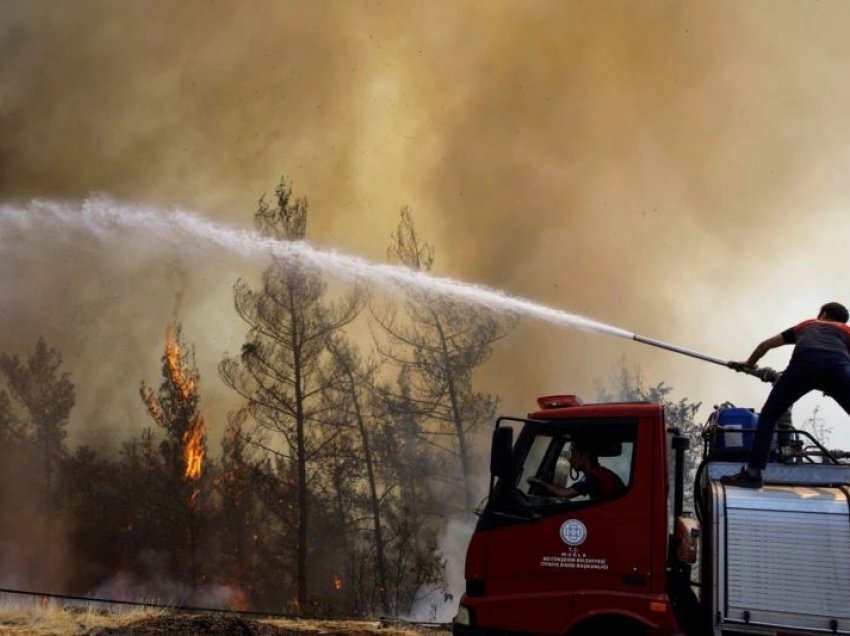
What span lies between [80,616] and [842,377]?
9324mm

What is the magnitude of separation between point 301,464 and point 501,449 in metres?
18.1

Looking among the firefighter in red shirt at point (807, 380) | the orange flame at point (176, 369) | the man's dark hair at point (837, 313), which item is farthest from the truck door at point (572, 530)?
the orange flame at point (176, 369)

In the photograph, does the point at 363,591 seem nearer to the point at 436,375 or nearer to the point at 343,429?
the point at 343,429

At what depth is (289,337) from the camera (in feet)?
78.9

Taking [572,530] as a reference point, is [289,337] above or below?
above

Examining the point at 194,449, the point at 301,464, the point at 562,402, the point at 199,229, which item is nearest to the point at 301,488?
the point at 301,464

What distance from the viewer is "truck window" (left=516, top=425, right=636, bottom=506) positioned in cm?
635

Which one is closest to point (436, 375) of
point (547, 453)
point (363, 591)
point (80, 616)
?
point (363, 591)

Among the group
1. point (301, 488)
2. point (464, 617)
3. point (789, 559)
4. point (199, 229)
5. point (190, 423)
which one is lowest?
point (301, 488)

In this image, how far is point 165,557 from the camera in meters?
27.1

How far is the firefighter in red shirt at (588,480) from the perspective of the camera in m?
6.32

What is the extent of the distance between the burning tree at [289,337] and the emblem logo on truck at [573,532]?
18.1 m

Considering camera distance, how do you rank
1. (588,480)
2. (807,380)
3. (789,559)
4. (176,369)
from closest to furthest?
(789,559)
(807,380)
(588,480)
(176,369)

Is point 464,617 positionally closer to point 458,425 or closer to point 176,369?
point 458,425
